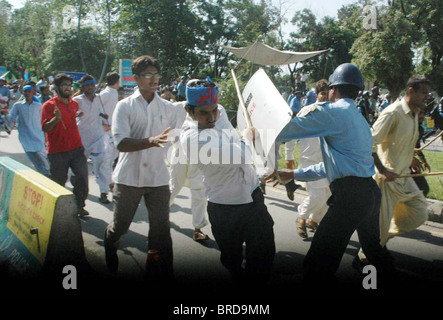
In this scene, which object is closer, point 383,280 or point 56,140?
point 383,280

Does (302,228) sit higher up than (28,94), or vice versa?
(28,94)

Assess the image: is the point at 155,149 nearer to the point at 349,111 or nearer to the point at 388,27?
the point at 349,111

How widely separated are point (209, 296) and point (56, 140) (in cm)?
287

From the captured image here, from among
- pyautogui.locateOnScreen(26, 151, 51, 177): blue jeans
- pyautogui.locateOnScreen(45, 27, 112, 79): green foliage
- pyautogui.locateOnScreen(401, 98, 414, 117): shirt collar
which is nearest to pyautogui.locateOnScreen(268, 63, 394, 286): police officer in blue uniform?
pyautogui.locateOnScreen(401, 98, 414, 117): shirt collar

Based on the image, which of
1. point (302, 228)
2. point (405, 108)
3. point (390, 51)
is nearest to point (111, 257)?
point (302, 228)

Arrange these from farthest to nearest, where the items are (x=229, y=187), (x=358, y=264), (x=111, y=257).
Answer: (x=358, y=264) → (x=111, y=257) → (x=229, y=187)

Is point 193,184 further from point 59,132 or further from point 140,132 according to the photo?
point 59,132

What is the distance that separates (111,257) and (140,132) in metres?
1.15

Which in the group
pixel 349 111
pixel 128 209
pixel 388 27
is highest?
pixel 388 27

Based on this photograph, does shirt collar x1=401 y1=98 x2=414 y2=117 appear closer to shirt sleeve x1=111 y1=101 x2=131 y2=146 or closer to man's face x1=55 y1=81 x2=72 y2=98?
shirt sleeve x1=111 y1=101 x2=131 y2=146

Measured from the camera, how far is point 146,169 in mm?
3395

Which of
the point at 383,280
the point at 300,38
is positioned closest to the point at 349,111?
the point at 383,280

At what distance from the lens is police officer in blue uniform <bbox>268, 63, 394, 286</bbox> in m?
2.77
